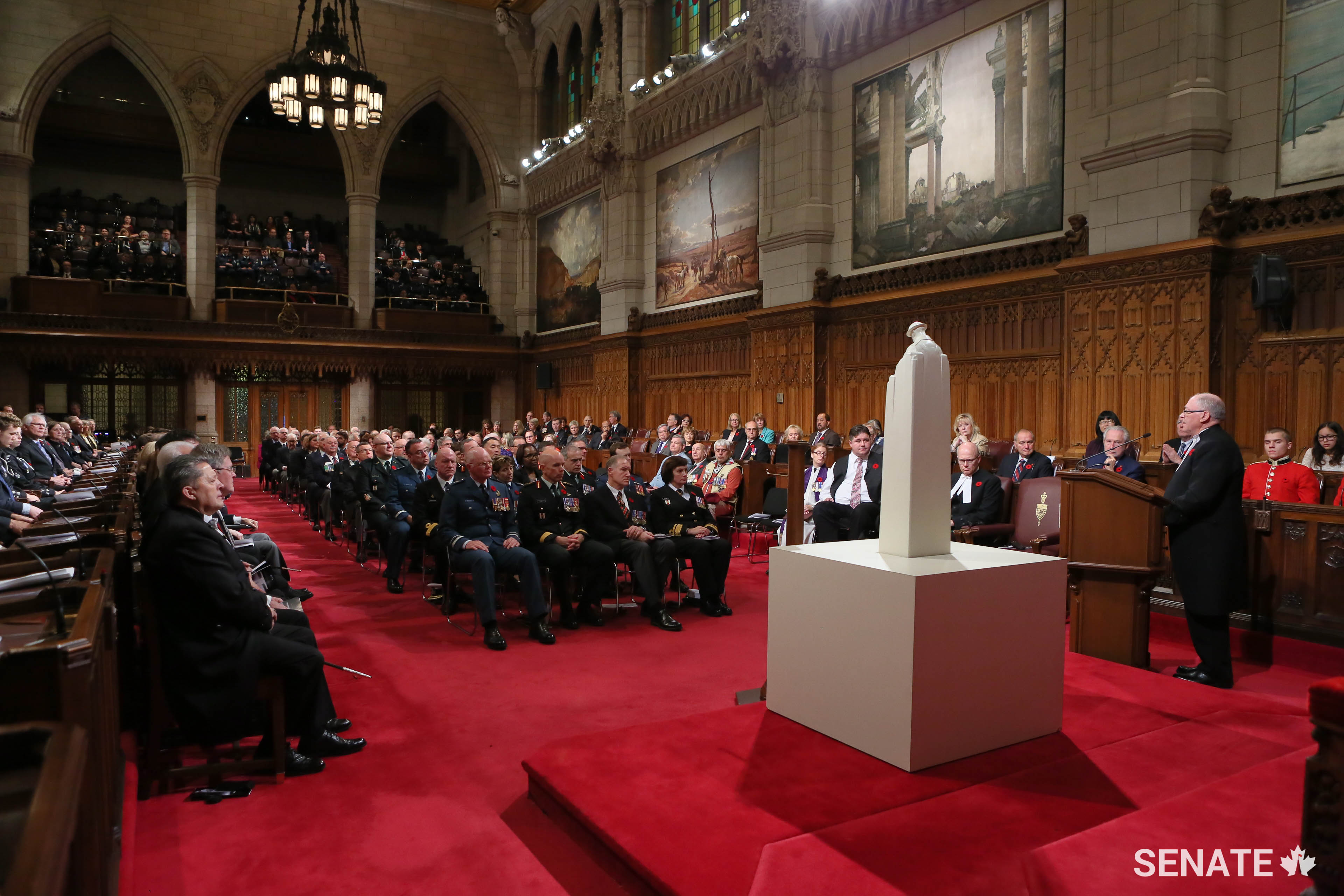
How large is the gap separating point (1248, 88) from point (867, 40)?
15.7 feet

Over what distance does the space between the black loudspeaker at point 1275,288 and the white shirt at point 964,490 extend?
300 centimetres

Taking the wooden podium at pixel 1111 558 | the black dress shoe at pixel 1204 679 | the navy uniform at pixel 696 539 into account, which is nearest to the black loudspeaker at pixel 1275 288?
the wooden podium at pixel 1111 558

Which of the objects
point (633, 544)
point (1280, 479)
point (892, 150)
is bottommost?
point (633, 544)

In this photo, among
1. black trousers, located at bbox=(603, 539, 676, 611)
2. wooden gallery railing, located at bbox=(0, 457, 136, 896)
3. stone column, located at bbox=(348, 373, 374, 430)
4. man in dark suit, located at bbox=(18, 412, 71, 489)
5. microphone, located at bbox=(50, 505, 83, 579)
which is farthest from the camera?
stone column, located at bbox=(348, 373, 374, 430)

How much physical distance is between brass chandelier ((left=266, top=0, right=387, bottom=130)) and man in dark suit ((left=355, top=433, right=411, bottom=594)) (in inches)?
241

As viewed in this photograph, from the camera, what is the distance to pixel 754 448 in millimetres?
10609

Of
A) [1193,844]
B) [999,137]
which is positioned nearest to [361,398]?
[999,137]

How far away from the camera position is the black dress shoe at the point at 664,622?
5477mm

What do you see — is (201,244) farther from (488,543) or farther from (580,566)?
(580,566)

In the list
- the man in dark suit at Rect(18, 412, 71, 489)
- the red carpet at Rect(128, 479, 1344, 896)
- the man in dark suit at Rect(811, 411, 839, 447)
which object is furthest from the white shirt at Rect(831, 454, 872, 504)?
the man in dark suit at Rect(18, 412, 71, 489)

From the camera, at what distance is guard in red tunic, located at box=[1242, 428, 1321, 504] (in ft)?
18.1

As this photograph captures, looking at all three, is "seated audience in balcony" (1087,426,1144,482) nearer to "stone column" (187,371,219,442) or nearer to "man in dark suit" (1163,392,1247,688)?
"man in dark suit" (1163,392,1247,688)

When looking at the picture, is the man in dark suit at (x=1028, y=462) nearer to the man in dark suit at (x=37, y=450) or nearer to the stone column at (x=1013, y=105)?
the stone column at (x=1013, y=105)

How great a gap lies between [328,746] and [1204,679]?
4.06 metres
